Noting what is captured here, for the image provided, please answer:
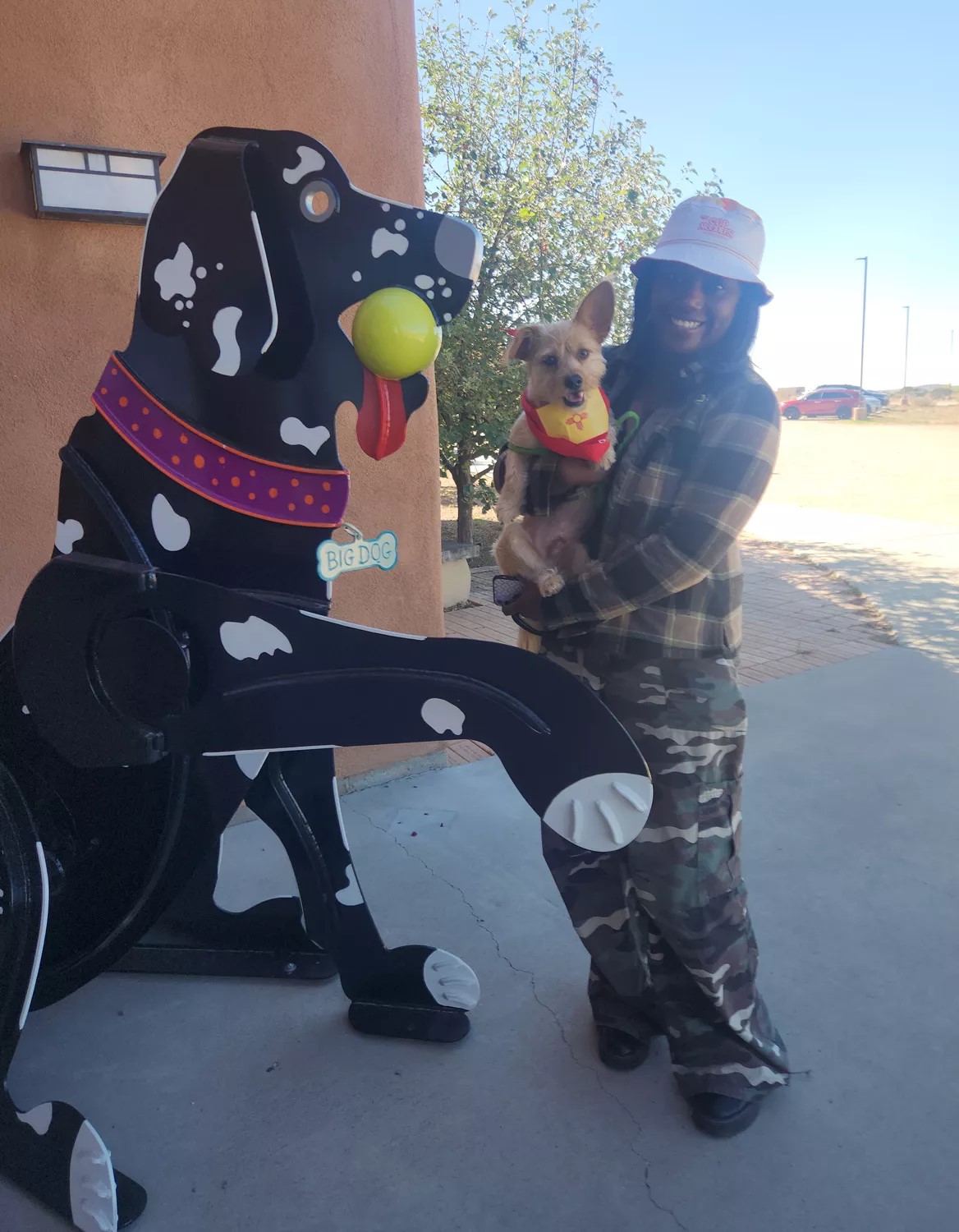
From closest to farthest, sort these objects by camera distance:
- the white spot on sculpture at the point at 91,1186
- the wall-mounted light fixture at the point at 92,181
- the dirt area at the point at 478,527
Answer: the white spot on sculpture at the point at 91,1186
the wall-mounted light fixture at the point at 92,181
the dirt area at the point at 478,527

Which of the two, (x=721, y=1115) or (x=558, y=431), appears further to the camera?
(x=721, y=1115)

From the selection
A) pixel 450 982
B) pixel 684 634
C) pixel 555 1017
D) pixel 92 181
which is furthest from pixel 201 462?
pixel 555 1017

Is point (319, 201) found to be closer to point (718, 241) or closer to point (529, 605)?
point (718, 241)

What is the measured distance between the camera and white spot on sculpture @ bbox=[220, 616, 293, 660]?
1565 mm

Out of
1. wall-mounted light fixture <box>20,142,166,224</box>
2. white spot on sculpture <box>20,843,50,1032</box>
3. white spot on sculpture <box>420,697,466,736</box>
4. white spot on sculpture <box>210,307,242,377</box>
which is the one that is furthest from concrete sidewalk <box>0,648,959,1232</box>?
wall-mounted light fixture <box>20,142,166,224</box>

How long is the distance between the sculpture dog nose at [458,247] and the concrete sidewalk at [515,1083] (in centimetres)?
187

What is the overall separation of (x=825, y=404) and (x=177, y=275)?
36.8 metres

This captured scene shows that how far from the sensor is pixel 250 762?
1.90 m

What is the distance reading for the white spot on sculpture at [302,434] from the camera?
165 cm

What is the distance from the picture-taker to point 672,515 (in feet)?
5.79

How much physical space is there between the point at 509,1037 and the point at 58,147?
9.29 feet

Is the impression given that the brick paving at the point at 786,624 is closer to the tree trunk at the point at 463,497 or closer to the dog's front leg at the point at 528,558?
the tree trunk at the point at 463,497

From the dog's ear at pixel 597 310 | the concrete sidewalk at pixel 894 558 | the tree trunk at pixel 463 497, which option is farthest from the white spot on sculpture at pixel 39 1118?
the tree trunk at pixel 463 497

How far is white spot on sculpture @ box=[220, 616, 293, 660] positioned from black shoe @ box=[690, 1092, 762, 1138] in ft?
4.66
